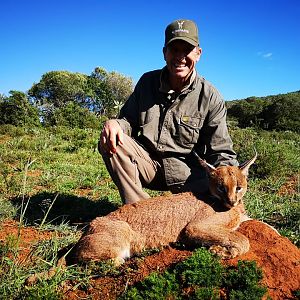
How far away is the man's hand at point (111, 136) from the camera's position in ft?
17.4

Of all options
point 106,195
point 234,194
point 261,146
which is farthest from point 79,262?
point 261,146

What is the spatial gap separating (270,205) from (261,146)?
4.89 m

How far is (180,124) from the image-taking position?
5758 mm

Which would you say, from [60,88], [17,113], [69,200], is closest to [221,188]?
[69,200]

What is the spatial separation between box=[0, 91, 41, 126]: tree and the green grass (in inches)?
309

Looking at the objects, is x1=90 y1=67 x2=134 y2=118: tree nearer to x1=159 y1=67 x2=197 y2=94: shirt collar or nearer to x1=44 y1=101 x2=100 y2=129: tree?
x1=44 y1=101 x2=100 y2=129: tree

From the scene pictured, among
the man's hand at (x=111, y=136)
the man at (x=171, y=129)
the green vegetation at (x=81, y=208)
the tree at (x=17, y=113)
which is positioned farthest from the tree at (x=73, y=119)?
the man's hand at (x=111, y=136)

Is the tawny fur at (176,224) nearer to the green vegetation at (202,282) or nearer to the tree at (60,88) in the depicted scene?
the green vegetation at (202,282)

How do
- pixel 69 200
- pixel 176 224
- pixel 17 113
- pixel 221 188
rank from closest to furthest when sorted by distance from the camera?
pixel 176 224 < pixel 221 188 < pixel 69 200 < pixel 17 113

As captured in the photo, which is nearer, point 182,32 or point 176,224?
point 176,224

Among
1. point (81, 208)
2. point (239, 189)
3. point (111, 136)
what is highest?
point (111, 136)

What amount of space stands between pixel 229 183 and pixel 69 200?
3.35 meters

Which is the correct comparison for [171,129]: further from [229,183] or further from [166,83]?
[229,183]

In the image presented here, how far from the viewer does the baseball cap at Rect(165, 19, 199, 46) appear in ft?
17.4
